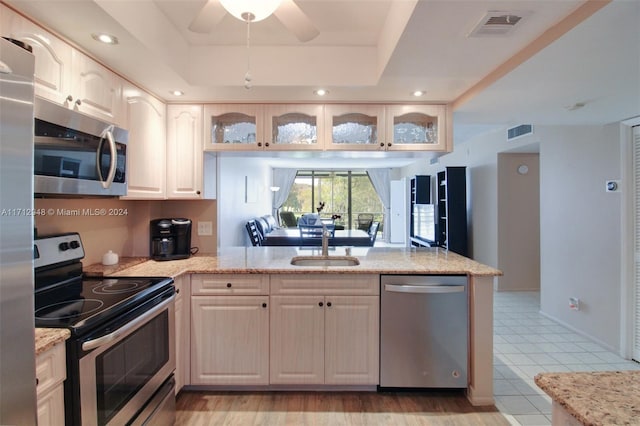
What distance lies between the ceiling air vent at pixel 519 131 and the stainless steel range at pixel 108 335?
14.7ft

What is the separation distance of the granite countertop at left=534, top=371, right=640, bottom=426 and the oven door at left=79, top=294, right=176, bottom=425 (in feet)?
5.20

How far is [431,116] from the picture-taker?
2664 millimetres

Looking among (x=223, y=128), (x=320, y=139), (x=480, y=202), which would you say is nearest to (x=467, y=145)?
(x=480, y=202)

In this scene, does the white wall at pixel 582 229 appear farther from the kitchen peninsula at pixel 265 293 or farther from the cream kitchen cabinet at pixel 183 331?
the cream kitchen cabinet at pixel 183 331

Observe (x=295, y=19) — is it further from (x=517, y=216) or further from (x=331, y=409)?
(x=517, y=216)

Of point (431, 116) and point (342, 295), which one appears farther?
point (431, 116)

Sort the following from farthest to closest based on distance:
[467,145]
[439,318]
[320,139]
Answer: [467,145] → [320,139] → [439,318]

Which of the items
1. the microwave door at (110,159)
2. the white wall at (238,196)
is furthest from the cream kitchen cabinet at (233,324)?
the white wall at (238,196)

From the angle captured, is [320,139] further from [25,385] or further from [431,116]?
[25,385]

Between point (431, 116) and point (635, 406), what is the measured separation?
7.59 ft

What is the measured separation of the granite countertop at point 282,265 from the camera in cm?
215

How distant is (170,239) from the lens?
251 cm

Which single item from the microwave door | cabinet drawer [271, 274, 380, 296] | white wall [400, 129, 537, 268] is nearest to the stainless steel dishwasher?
cabinet drawer [271, 274, 380, 296]

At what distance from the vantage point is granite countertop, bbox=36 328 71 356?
Answer: 109 centimetres
